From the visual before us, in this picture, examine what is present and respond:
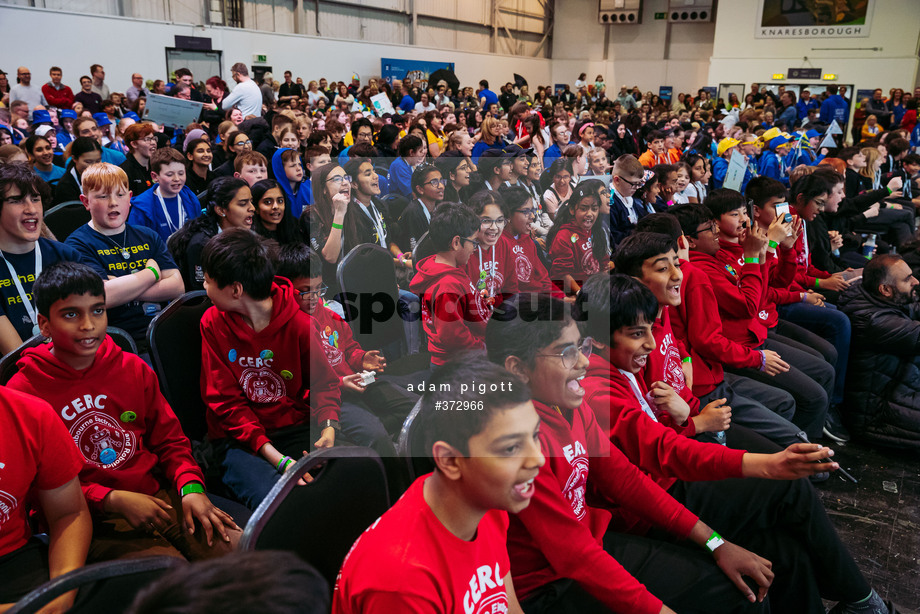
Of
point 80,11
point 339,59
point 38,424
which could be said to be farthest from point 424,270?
point 339,59

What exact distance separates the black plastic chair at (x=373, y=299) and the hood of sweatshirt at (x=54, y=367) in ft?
4.24

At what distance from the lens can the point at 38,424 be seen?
1406 mm

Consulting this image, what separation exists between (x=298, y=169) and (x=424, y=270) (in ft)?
6.53

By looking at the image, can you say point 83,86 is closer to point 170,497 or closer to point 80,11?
point 80,11

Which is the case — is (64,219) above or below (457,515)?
above

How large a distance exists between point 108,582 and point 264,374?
117cm

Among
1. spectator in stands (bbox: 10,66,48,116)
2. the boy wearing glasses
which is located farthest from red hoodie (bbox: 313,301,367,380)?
spectator in stands (bbox: 10,66,48,116)

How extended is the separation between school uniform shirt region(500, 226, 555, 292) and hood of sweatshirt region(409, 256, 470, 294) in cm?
87

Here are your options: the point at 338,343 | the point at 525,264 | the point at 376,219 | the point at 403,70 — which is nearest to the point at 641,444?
the point at 338,343

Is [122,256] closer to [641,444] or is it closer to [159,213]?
[159,213]

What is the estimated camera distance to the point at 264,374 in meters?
2.15

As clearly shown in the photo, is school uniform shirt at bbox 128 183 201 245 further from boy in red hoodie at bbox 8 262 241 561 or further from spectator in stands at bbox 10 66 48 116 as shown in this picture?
spectator in stands at bbox 10 66 48 116

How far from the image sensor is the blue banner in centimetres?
1670

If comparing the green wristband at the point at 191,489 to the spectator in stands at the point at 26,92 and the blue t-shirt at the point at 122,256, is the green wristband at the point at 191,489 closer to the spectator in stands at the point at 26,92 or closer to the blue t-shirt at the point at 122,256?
the blue t-shirt at the point at 122,256
